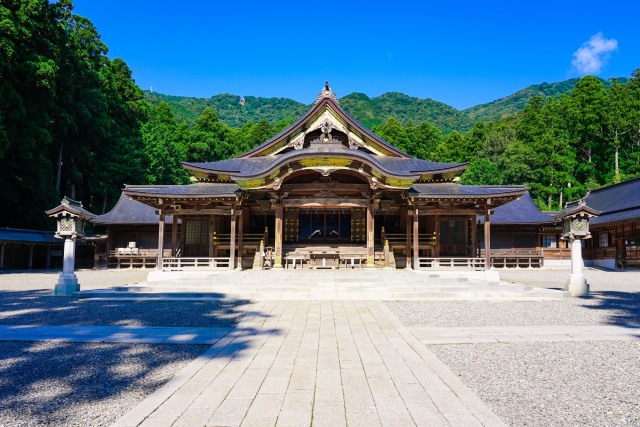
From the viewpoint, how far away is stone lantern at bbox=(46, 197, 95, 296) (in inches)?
507

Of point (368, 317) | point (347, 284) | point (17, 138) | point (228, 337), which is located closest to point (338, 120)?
point (347, 284)

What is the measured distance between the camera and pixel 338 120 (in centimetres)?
2177

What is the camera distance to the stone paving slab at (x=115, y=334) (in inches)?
271

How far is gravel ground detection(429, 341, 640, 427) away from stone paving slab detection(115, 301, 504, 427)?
1.13 ft

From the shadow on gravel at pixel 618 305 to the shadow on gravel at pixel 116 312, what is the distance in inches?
344

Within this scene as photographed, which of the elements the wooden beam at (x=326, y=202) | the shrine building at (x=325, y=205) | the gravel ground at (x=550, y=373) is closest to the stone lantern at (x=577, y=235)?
the gravel ground at (x=550, y=373)

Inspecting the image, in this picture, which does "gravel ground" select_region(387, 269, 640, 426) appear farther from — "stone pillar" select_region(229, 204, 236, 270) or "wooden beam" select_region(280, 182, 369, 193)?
"stone pillar" select_region(229, 204, 236, 270)

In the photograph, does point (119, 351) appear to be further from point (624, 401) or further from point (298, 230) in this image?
point (298, 230)

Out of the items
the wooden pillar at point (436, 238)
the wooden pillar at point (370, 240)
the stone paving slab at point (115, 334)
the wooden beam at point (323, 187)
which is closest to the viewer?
the stone paving slab at point (115, 334)

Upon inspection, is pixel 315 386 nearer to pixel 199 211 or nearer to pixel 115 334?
pixel 115 334

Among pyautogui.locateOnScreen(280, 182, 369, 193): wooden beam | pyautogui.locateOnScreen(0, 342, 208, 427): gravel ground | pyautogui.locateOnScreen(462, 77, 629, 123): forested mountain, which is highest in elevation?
pyautogui.locateOnScreen(462, 77, 629, 123): forested mountain

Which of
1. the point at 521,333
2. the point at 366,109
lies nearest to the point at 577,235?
the point at 521,333

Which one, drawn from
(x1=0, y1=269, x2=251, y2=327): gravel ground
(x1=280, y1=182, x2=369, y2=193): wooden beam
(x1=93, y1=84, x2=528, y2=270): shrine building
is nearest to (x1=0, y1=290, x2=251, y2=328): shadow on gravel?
(x1=0, y1=269, x2=251, y2=327): gravel ground

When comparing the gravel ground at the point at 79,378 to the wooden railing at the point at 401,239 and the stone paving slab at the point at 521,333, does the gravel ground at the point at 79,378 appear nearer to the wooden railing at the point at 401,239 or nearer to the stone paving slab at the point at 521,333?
the stone paving slab at the point at 521,333
